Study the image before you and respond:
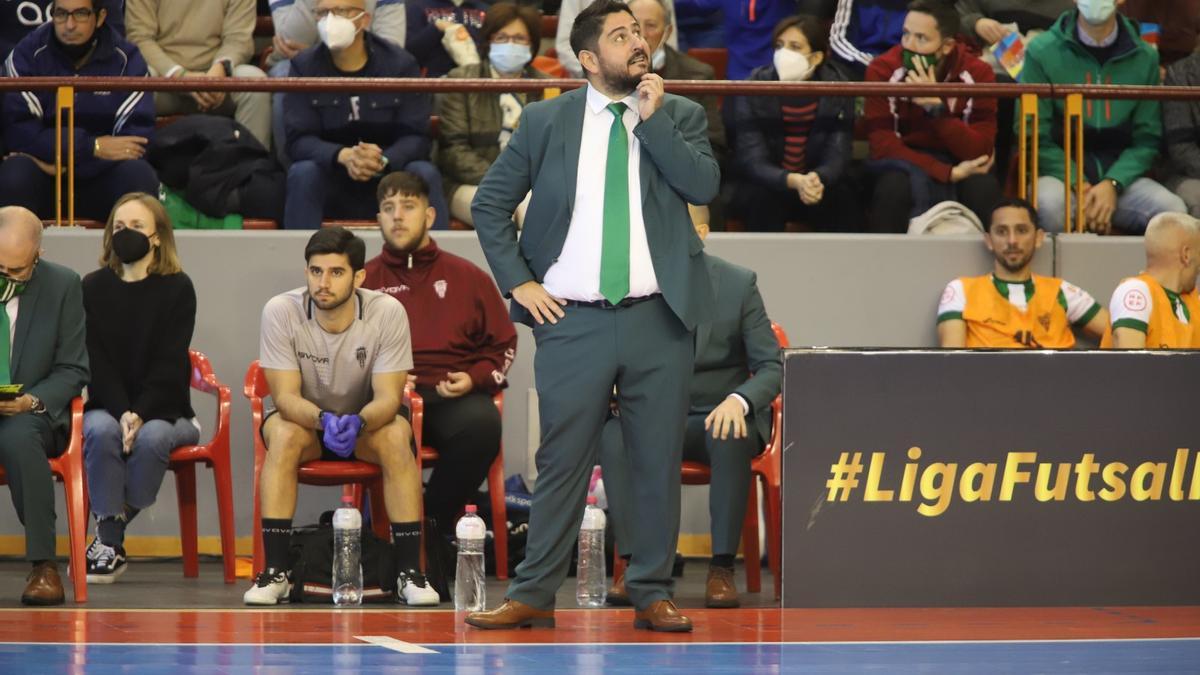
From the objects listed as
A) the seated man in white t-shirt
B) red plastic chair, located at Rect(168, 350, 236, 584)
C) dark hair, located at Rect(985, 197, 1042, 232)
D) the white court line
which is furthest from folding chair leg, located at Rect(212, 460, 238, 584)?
dark hair, located at Rect(985, 197, 1042, 232)

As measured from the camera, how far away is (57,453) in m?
6.98

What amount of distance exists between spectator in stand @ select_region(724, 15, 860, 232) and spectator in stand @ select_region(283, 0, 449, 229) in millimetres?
1601

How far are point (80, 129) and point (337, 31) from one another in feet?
4.54

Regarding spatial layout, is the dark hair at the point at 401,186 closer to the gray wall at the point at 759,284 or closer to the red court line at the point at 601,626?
the gray wall at the point at 759,284

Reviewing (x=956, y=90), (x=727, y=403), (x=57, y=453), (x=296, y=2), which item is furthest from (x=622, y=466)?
(x=296, y=2)

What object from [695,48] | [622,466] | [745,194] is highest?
[695,48]

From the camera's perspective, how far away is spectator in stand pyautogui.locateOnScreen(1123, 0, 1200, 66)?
409 inches

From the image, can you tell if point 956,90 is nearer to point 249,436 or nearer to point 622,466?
point 622,466

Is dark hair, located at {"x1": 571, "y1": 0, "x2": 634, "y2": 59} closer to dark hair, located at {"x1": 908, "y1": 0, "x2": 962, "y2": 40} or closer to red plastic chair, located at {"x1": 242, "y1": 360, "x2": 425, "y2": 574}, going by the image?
red plastic chair, located at {"x1": 242, "y1": 360, "x2": 425, "y2": 574}

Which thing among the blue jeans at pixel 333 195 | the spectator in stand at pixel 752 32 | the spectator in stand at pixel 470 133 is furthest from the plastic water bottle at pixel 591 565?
the spectator in stand at pixel 752 32

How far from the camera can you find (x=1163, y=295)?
315 inches

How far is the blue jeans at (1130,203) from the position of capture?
9062 mm

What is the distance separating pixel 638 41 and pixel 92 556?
3.56 m

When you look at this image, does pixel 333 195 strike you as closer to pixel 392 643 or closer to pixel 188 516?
pixel 188 516
